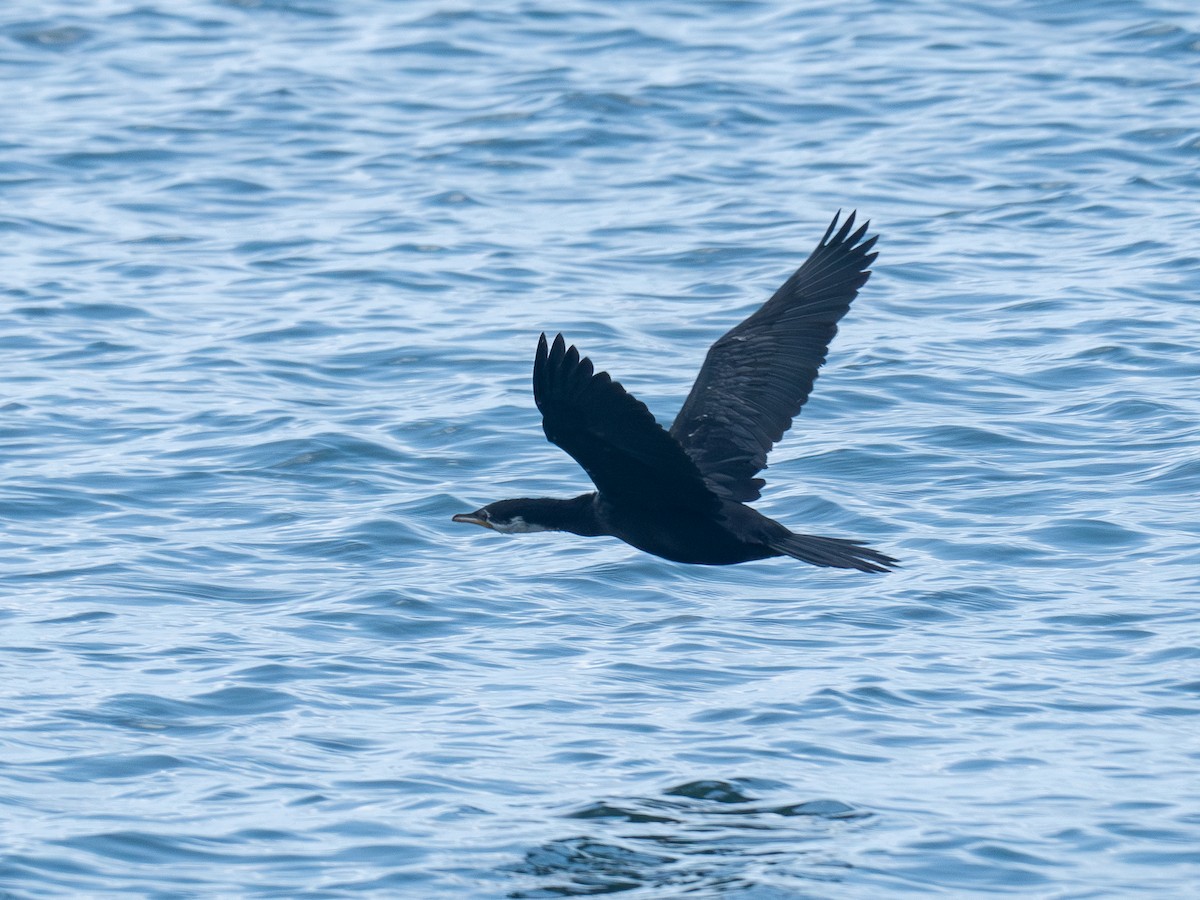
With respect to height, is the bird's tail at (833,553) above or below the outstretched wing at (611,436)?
below

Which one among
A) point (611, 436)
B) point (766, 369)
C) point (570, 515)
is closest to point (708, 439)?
point (766, 369)

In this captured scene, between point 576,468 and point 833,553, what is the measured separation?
2.89 meters

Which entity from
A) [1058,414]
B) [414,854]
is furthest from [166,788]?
[1058,414]

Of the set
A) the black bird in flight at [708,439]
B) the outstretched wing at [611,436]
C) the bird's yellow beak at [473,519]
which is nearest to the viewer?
the outstretched wing at [611,436]

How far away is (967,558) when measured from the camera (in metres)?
8.69

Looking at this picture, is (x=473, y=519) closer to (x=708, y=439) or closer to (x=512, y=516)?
(x=512, y=516)

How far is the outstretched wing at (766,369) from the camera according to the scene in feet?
26.2

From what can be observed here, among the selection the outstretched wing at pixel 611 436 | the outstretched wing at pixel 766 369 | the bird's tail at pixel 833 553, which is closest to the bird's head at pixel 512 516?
the outstretched wing at pixel 611 436

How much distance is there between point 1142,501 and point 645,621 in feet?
8.80

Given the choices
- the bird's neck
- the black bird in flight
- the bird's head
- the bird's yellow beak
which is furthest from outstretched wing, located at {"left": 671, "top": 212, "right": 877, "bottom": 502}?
the bird's yellow beak

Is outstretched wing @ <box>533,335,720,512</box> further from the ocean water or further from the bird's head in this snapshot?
the ocean water

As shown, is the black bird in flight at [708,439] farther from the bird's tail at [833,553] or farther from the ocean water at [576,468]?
the ocean water at [576,468]

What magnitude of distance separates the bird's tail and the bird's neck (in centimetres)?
75

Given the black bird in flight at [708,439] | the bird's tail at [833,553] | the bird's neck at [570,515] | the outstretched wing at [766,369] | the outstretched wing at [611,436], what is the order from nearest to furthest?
1. the outstretched wing at [611,436]
2. the black bird in flight at [708,439]
3. the bird's tail at [833,553]
4. the bird's neck at [570,515]
5. the outstretched wing at [766,369]
